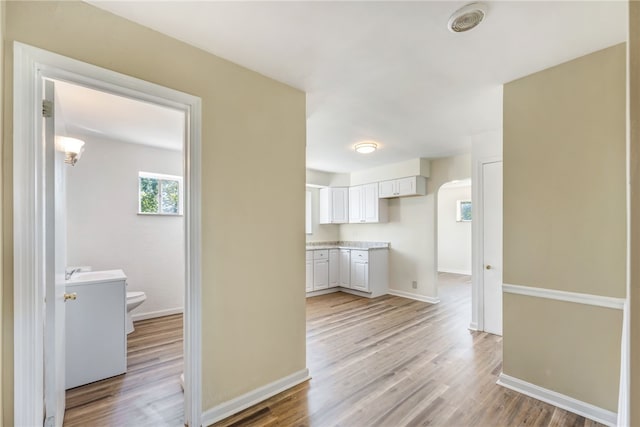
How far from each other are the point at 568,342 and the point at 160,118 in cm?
406

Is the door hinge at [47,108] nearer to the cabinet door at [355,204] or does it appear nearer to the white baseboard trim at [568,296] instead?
the white baseboard trim at [568,296]

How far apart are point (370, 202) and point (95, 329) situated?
4494 mm

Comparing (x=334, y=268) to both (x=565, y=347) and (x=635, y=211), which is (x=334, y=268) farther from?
(x=635, y=211)

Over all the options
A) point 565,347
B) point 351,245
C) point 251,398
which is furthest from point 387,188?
point 251,398

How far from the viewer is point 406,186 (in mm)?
5016

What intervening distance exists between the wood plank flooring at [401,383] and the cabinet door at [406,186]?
6.80 ft

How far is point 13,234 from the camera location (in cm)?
130

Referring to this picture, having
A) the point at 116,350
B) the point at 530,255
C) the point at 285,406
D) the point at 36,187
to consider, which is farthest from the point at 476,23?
the point at 116,350

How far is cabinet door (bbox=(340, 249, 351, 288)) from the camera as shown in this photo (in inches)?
224

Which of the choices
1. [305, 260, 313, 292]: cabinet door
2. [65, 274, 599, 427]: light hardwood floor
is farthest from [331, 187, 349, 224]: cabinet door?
[65, 274, 599, 427]: light hardwood floor

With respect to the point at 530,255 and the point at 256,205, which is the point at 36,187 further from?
the point at 530,255

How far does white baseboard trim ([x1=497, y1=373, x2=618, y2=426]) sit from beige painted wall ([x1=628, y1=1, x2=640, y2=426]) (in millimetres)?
1626

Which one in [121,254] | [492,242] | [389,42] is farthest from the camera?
[121,254]

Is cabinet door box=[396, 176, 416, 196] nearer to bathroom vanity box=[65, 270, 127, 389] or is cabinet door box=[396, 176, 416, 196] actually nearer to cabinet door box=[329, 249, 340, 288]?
cabinet door box=[329, 249, 340, 288]
